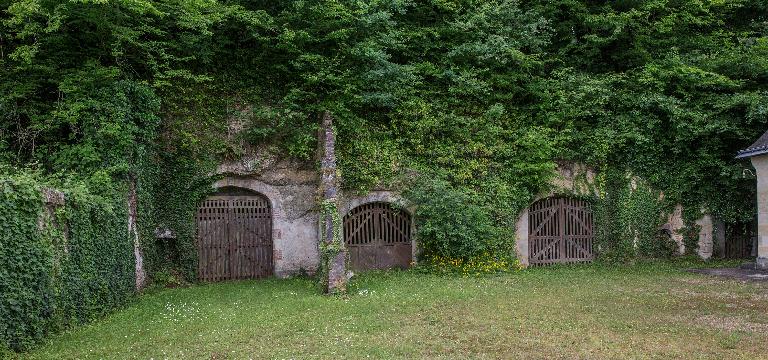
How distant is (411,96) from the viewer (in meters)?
16.4

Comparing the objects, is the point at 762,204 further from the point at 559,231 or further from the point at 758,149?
the point at 559,231

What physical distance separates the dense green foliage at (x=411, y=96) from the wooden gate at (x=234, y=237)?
0.48m

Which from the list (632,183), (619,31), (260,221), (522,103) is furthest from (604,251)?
(260,221)

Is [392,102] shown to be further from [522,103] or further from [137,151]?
[137,151]

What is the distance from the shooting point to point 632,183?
58.0 feet

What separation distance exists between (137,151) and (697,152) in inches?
615

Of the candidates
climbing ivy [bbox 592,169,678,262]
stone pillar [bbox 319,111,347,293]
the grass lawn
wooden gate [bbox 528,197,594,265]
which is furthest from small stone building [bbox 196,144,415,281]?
climbing ivy [bbox 592,169,678,262]

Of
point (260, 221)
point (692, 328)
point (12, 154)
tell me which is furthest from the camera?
point (260, 221)

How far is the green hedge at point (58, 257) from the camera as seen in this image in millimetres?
7645

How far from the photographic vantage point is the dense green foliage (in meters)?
12.6

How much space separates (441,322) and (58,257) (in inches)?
238

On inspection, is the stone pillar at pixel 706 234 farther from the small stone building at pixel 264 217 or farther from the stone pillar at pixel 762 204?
the small stone building at pixel 264 217

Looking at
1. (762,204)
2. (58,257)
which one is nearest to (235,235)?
(58,257)

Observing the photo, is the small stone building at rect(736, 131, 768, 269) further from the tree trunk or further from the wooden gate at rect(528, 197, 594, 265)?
the tree trunk
